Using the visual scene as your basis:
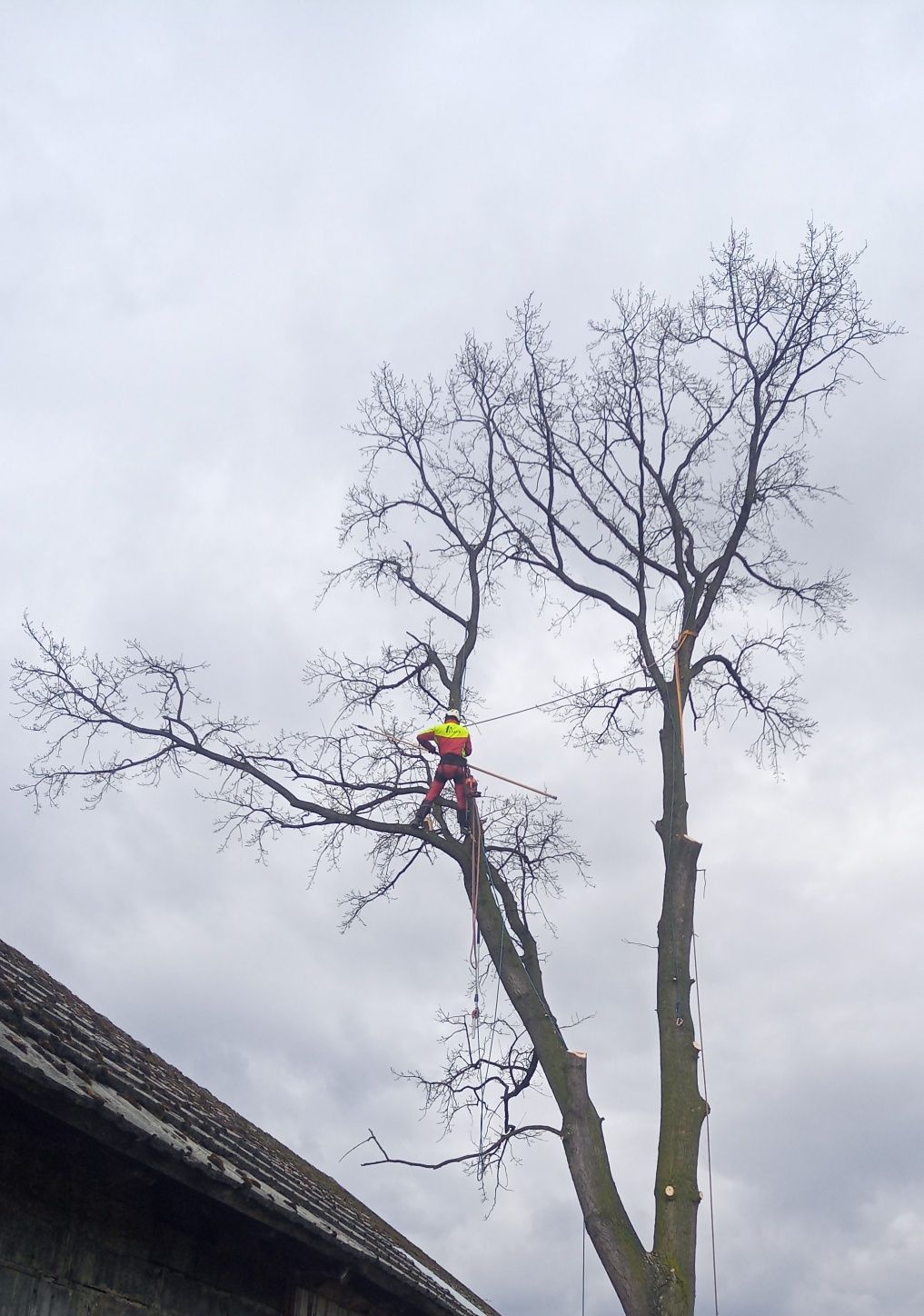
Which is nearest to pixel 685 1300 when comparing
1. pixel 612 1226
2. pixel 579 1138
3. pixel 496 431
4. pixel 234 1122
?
pixel 612 1226

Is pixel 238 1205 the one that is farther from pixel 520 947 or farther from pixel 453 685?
pixel 453 685

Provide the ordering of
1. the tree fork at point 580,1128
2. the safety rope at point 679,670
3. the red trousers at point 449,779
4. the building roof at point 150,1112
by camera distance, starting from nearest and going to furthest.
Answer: the building roof at point 150,1112 < the tree fork at point 580,1128 < the red trousers at point 449,779 < the safety rope at point 679,670

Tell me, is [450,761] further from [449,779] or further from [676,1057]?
[676,1057]

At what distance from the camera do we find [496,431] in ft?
43.0

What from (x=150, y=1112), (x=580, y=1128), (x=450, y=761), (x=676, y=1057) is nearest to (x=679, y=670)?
(x=450, y=761)

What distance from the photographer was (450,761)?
429 inches

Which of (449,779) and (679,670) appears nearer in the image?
(449,779)

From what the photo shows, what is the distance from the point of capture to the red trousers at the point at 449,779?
10828 mm

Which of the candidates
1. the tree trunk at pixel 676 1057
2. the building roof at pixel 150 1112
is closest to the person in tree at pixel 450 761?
the tree trunk at pixel 676 1057

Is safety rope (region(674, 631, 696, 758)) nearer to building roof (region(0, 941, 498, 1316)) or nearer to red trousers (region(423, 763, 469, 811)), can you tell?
red trousers (region(423, 763, 469, 811))

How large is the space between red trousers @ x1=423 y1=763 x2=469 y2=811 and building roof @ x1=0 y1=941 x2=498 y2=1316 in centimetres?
306

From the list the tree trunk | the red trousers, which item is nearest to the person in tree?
the red trousers

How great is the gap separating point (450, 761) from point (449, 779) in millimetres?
166

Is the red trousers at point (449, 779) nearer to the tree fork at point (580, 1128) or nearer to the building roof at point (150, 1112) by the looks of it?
the tree fork at point (580, 1128)
